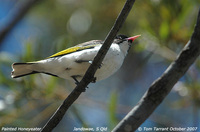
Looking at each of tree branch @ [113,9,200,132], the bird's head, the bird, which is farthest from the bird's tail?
tree branch @ [113,9,200,132]

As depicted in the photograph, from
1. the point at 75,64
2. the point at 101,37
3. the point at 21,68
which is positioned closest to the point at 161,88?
the point at 75,64

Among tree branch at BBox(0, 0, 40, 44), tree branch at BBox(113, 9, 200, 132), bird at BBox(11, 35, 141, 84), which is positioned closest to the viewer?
tree branch at BBox(113, 9, 200, 132)

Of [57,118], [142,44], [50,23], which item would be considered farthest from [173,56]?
[50,23]

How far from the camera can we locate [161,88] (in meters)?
2.37

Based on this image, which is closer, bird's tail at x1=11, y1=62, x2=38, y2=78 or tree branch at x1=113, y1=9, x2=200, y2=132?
tree branch at x1=113, y1=9, x2=200, y2=132

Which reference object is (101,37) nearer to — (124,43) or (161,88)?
(124,43)

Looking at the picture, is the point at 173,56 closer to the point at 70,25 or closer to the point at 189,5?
the point at 189,5

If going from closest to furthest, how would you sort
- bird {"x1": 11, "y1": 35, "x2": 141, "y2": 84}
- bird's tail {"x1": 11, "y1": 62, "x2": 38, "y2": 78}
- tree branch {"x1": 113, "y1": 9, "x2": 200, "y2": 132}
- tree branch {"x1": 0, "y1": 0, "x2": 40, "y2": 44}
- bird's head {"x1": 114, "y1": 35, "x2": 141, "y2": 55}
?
tree branch {"x1": 113, "y1": 9, "x2": 200, "y2": 132}, bird {"x1": 11, "y1": 35, "x2": 141, "y2": 84}, bird's tail {"x1": 11, "y1": 62, "x2": 38, "y2": 78}, bird's head {"x1": 114, "y1": 35, "x2": 141, "y2": 55}, tree branch {"x1": 0, "y1": 0, "x2": 40, "y2": 44}

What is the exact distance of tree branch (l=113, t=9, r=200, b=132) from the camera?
226 cm

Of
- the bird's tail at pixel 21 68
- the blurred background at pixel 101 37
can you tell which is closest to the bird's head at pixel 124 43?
the blurred background at pixel 101 37

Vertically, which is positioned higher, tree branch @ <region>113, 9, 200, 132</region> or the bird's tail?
tree branch @ <region>113, 9, 200, 132</region>

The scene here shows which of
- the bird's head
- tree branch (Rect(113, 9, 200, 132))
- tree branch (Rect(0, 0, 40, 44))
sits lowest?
tree branch (Rect(0, 0, 40, 44))

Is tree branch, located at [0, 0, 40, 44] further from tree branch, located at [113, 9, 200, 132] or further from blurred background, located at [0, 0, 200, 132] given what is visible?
tree branch, located at [113, 9, 200, 132]

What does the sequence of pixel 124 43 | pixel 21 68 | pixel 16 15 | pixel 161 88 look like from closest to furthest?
pixel 161 88 → pixel 21 68 → pixel 124 43 → pixel 16 15
